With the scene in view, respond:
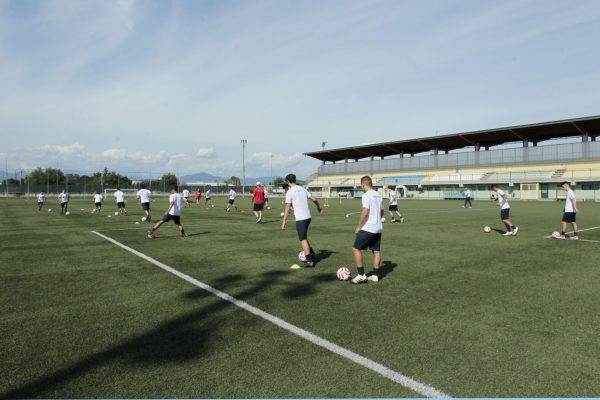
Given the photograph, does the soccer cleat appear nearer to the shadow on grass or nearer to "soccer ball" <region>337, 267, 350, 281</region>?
"soccer ball" <region>337, 267, 350, 281</region>

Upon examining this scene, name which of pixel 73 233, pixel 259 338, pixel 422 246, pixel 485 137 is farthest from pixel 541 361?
pixel 485 137

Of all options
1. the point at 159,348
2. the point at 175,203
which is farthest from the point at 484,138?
the point at 159,348

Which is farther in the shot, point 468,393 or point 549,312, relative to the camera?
point 549,312

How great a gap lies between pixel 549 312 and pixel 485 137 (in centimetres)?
6860

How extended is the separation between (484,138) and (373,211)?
6849 centimetres

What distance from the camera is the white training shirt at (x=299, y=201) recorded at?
8.88 m

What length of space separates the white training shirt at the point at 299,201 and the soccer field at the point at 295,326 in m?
1.18

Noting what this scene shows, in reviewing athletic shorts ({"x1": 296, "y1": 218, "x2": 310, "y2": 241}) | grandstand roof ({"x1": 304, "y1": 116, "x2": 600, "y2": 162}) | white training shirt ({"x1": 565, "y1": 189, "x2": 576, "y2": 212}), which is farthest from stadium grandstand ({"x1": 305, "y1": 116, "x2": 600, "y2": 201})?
athletic shorts ({"x1": 296, "y1": 218, "x2": 310, "y2": 241})

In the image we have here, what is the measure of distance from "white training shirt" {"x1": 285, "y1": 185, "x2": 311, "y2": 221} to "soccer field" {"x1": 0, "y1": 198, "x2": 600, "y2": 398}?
118cm

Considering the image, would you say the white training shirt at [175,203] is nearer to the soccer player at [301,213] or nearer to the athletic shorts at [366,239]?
the soccer player at [301,213]

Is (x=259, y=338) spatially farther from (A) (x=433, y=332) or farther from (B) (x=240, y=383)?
(A) (x=433, y=332)

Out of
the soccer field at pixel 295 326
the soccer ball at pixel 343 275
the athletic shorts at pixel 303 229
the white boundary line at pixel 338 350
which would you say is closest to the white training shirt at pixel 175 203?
the soccer field at pixel 295 326

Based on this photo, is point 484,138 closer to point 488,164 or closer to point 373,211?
point 488,164

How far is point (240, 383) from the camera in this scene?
3.44 meters
